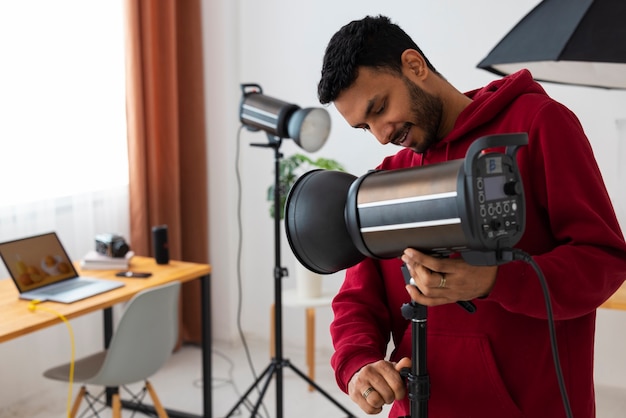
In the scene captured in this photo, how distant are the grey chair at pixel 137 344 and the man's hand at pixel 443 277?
62.9 inches

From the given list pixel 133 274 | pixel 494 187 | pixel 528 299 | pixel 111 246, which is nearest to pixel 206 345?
pixel 133 274

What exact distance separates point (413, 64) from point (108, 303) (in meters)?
1.61

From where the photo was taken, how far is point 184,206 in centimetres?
395

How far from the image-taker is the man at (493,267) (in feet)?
3.46

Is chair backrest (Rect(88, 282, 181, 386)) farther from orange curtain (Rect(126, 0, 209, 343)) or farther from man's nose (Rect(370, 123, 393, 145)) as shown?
man's nose (Rect(370, 123, 393, 145))

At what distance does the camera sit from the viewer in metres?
2.92

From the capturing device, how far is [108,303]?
8.20ft

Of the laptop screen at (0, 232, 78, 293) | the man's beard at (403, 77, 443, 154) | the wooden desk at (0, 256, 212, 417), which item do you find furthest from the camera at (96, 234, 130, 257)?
the man's beard at (403, 77, 443, 154)

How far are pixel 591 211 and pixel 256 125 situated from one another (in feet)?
6.04

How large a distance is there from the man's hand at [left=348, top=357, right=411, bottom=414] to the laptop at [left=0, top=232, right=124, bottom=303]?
5.13ft

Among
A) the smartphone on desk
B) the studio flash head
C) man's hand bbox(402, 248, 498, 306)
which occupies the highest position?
the studio flash head

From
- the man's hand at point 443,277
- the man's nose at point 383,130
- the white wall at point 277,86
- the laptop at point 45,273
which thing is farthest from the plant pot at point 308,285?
the man's hand at point 443,277

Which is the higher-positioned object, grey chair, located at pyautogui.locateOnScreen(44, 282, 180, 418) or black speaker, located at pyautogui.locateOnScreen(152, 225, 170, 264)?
black speaker, located at pyautogui.locateOnScreen(152, 225, 170, 264)

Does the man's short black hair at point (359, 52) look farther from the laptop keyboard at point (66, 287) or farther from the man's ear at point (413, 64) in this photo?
the laptop keyboard at point (66, 287)
